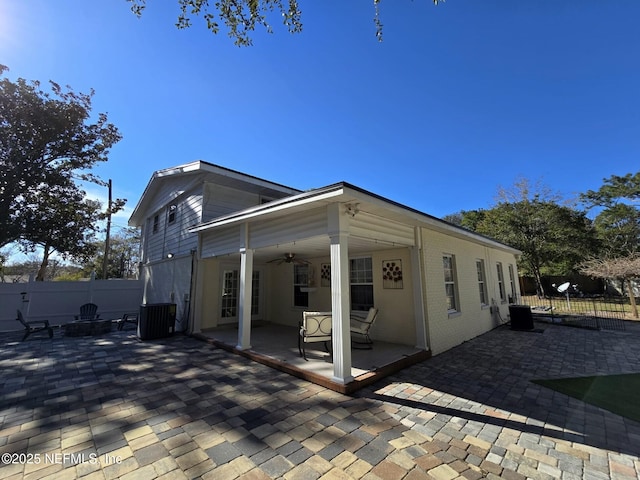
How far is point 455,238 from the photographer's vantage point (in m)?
7.84

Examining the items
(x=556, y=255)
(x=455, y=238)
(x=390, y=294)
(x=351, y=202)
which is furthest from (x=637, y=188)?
(x=351, y=202)

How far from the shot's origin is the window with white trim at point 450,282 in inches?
289

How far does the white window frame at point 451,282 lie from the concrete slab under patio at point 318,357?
2.13 m

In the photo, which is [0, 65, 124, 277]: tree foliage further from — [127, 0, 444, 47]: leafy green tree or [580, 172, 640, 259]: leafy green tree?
[580, 172, 640, 259]: leafy green tree

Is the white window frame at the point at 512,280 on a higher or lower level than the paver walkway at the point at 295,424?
higher

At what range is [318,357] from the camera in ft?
17.9

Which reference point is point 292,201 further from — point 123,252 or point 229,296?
point 123,252

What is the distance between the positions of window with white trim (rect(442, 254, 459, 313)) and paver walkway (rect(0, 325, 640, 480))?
2102 mm

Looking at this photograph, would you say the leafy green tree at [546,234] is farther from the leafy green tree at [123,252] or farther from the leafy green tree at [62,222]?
the leafy green tree at [123,252]

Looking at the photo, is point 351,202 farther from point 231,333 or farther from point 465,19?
point 231,333

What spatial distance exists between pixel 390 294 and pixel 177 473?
18.1 ft

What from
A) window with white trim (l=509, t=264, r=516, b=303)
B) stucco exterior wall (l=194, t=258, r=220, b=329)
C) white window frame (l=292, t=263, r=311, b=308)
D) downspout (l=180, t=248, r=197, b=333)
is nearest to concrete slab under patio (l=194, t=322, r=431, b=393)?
stucco exterior wall (l=194, t=258, r=220, b=329)

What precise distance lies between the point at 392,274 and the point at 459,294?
228cm

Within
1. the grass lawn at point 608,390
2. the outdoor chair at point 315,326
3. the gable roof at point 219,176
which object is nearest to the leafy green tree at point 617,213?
the grass lawn at point 608,390
